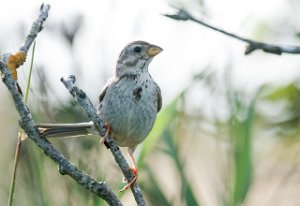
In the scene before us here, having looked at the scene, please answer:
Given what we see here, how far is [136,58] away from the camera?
13.7 feet

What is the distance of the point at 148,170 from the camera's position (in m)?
2.89

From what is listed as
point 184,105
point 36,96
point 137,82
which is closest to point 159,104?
point 137,82

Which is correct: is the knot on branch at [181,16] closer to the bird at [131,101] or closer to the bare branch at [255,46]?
the bare branch at [255,46]

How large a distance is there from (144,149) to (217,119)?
437mm

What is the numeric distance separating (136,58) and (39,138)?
5.97ft

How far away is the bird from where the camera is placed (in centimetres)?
396

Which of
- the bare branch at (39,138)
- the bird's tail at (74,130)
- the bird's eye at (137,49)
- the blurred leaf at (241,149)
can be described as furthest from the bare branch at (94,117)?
the bird's eye at (137,49)

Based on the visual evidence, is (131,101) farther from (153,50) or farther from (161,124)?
(161,124)

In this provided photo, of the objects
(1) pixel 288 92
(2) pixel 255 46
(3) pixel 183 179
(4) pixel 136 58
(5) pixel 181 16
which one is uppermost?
(5) pixel 181 16

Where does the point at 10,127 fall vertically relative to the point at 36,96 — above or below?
below

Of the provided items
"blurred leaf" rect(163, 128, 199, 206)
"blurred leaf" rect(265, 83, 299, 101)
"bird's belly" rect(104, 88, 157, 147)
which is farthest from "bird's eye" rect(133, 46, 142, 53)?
"blurred leaf" rect(163, 128, 199, 206)

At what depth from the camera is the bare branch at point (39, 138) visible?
2291 mm

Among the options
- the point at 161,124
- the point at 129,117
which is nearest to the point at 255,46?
the point at 161,124

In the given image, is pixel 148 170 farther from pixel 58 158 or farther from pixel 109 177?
pixel 58 158
